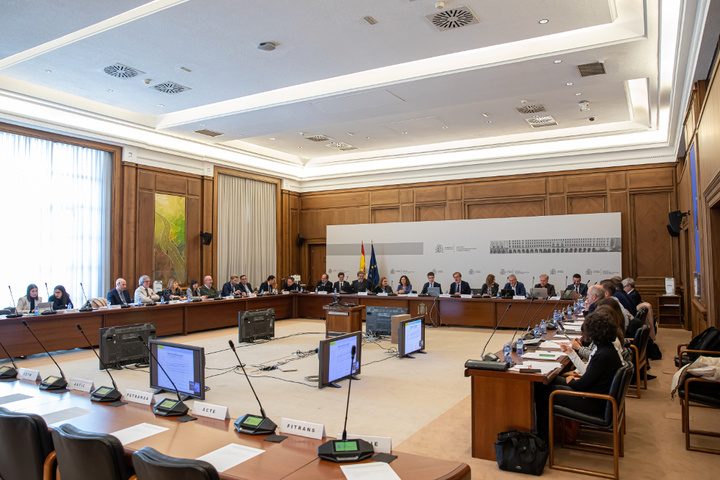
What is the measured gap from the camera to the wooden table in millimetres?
1892

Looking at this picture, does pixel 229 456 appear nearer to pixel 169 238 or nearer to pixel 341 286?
pixel 169 238

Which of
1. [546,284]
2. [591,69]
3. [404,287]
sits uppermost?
[591,69]

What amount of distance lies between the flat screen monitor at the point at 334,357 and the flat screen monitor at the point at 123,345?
2.28 m

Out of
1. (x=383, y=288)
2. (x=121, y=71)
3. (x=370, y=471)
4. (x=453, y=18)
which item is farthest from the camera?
(x=383, y=288)

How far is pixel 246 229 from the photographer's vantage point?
41.1 feet

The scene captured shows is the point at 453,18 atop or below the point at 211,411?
atop

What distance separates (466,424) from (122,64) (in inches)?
240

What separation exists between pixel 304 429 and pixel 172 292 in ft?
26.3

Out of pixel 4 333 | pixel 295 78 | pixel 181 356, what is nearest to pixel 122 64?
pixel 295 78

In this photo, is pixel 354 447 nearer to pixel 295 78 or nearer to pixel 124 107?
pixel 295 78

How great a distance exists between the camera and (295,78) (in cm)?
727

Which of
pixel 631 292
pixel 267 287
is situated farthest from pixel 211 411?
pixel 267 287

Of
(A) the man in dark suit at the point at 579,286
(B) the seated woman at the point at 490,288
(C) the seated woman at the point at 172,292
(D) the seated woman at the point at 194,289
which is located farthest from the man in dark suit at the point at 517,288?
(C) the seated woman at the point at 172,292

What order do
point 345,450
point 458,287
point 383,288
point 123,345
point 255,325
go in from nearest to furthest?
point 345,450 < point 123,345 < point 255,325 < point 458,287 < point 383,288
